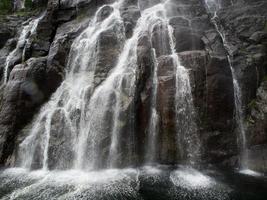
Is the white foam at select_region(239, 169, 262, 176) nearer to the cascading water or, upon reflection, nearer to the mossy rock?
the cascading water

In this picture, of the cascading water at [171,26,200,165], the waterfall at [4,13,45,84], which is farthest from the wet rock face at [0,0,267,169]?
the waterfall at [4,13,45,84]

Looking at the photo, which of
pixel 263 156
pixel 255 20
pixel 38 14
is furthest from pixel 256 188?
pixel 38 14

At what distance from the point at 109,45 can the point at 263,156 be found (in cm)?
1375

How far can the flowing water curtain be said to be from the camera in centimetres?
1811

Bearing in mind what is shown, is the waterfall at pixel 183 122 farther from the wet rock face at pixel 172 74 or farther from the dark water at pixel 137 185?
the dark water at pixel 137 185

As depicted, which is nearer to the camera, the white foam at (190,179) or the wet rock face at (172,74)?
the white foam at (190,179)

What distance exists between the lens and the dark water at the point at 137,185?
13250 millimetres

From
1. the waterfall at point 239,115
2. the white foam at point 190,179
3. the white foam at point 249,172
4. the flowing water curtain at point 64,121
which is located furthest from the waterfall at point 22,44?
the white foam at point 249,172

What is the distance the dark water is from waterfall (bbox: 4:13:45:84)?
40.2 ft

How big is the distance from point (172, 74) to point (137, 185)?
7.81m

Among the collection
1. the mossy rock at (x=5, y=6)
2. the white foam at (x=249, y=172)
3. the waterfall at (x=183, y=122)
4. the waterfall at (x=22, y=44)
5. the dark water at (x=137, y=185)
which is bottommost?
the dark water at (x=137, y=185)

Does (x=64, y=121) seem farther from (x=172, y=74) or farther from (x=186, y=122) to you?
(x=186, y=122)

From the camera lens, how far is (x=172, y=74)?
1845 centimetres

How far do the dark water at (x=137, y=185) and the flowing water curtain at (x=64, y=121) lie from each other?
143cm
